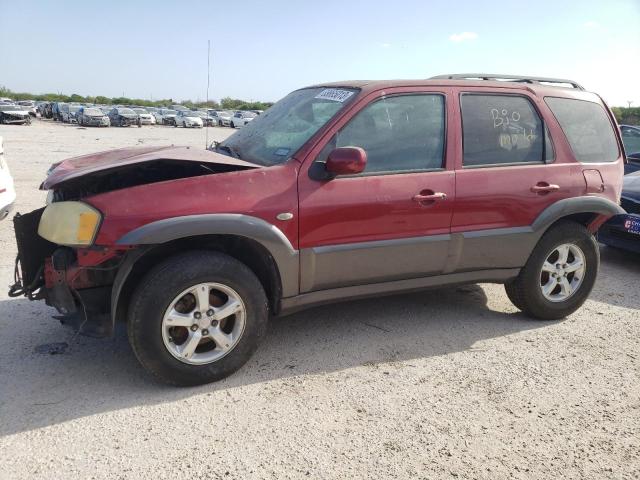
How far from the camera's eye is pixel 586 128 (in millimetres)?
4367

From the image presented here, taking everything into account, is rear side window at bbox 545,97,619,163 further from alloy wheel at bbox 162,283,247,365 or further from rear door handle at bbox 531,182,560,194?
alloy wheel at bbox 162,283,247,365

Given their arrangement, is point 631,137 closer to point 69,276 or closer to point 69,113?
point 69,276

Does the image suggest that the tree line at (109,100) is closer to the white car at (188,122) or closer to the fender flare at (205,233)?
the white car at (188,122)

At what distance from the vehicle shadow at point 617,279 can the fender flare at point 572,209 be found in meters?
1.05

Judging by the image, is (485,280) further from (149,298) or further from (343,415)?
(149,298)

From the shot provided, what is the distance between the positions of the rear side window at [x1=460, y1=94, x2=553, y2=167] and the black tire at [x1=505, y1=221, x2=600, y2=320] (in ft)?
2.05

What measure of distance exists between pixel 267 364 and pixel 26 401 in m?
1.39

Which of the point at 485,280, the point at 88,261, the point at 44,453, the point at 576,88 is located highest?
the point at 576,88

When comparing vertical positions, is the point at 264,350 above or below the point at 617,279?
below

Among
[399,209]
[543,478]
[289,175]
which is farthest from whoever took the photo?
[399,209]

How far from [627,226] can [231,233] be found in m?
4.87

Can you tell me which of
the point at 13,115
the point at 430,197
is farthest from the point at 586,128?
the point at 13,115

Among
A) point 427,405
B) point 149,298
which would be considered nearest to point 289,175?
point 149,298

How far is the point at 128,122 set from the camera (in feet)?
133
